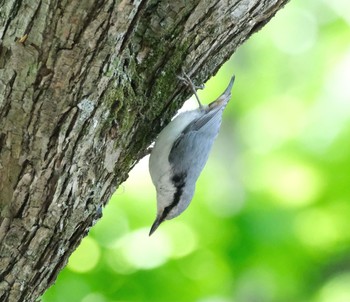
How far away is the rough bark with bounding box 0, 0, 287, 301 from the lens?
94.3 inches

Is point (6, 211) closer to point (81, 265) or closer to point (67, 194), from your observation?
point (67, 194)

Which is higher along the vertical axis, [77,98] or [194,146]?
[194,146]

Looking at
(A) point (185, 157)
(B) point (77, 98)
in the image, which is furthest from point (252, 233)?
(B) point (77, 98)

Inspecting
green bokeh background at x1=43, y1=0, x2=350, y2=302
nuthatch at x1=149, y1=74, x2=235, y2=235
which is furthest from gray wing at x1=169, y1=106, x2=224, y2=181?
green bokeh background at x1=43, y1=0, x2=350, y2=302

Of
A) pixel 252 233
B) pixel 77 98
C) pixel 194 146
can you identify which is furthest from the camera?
pixel 252 233

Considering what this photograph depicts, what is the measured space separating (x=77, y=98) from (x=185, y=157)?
151 centimetres

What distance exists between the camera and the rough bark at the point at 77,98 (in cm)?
240

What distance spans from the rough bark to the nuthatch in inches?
28.4

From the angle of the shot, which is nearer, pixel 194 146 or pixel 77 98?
pixel 77 98

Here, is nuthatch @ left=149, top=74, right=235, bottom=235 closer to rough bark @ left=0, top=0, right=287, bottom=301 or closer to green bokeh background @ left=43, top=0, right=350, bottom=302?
green bokeh background @ left=43, top=0, right=350, bottom=302

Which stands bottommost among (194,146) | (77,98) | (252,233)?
(77,98)

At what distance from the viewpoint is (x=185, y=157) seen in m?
3.92

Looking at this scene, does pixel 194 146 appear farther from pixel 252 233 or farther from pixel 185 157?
pixel 252 233

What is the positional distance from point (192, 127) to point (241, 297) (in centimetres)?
150
